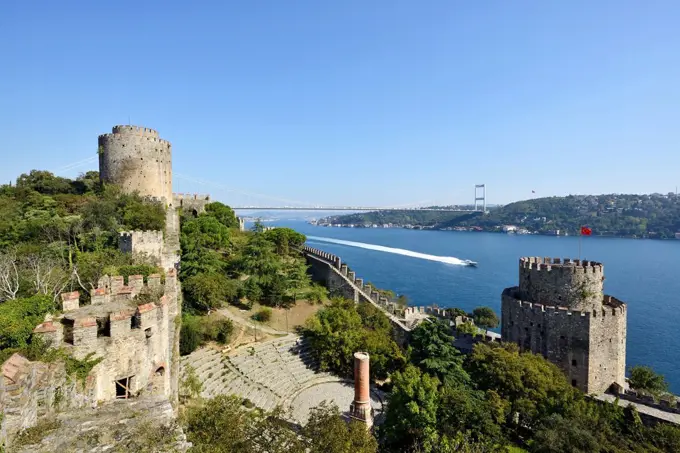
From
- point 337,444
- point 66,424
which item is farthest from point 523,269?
point 66,424

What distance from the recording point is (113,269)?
48.6 feet

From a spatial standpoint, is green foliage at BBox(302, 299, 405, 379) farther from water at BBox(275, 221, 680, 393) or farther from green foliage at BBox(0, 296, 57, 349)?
water at BBox(275, 221, 680, 393)

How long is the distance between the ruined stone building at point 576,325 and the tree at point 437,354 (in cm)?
445

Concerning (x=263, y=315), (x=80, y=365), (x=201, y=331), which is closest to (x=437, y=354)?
(x=263, y=315)

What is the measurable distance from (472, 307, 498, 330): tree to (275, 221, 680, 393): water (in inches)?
180

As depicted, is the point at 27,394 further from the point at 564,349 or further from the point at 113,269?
the point at 564,349

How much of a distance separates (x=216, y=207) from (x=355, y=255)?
47215 mm

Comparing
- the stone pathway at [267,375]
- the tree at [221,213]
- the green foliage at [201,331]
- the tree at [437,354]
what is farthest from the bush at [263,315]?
the tree at [221,213]

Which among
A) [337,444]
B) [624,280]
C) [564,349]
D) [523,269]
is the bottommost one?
[624,280]

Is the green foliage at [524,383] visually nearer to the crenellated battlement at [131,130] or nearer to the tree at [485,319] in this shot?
the tree at [485,319]

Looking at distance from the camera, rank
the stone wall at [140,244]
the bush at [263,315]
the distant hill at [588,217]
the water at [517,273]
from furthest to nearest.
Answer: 1. the distant hill at [588,217]
2. the water at [517,273]
3. the bush at [263,315]
4. the stone wall at [140,244]

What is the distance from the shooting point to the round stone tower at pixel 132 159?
1019 inches

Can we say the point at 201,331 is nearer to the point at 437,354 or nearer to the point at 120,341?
the point at 437,354

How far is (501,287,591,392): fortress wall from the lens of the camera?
18.9 metres
